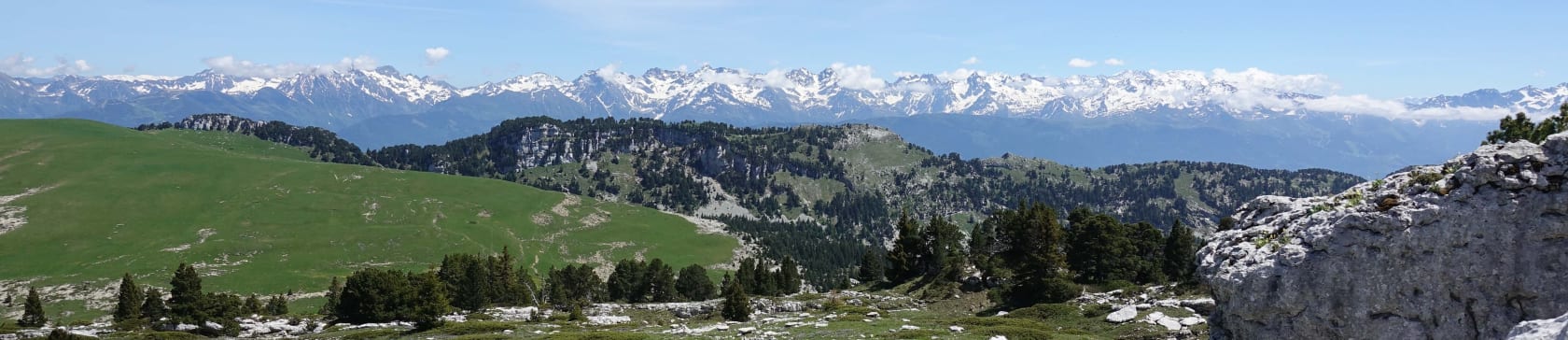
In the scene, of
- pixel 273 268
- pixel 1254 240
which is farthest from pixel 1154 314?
pixel 273 268

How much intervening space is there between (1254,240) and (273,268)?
656 feet

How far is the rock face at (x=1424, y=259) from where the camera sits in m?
19.8

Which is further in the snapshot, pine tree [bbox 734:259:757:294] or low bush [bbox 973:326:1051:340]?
pine tree [bbox 734:259:757:294]

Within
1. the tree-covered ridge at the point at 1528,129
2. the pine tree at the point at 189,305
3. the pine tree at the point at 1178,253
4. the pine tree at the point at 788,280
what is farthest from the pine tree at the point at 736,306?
the pine tree at the point at 788,280

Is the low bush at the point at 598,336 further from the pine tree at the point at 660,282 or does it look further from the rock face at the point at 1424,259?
the pine tree at the point at 660,282

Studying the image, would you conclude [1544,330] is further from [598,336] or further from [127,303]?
[127,303]

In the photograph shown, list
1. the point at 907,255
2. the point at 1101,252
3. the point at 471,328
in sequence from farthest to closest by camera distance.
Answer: the point at 907,255
the point at 1101,252
the point at 471,328

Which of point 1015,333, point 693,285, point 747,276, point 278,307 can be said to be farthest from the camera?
point 693,285

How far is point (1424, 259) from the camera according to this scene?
20.9 meters

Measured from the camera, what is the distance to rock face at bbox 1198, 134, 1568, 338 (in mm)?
19812

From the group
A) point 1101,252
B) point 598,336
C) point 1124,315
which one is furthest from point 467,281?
point 1101,252

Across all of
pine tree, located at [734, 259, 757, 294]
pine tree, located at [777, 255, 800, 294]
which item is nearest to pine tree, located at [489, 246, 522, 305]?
pine tree, located at [734, 259, 757, 294]

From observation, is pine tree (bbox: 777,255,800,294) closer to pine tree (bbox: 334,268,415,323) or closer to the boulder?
pine tree (bbox: 334,268,415,323)

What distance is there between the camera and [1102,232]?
7212cm
